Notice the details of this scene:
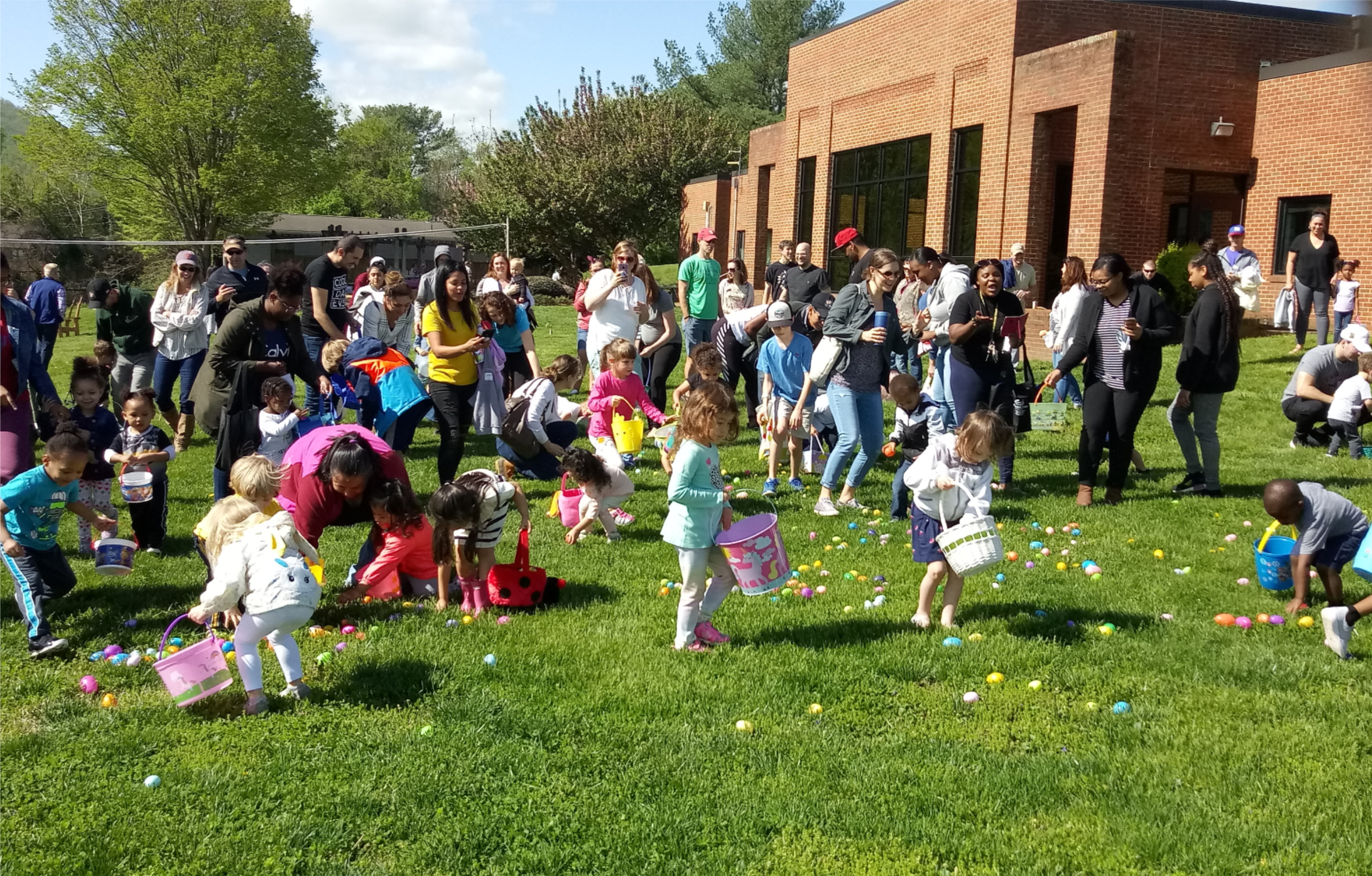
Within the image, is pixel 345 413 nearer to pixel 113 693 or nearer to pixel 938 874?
pixel 113 693

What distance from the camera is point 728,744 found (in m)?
4.54

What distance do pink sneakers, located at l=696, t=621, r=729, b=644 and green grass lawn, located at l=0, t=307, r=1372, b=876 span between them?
0.11 meters

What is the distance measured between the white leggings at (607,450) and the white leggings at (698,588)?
8.54ft

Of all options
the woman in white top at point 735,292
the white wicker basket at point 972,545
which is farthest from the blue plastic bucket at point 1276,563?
the woman in white top at point 735,292

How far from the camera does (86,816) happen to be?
3.96 metres

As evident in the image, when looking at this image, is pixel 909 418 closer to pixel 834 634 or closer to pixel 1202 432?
pixel 834 634

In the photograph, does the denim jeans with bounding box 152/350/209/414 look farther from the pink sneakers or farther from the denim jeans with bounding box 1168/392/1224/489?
the denim jeans with bounding box 1168/392/1224/489

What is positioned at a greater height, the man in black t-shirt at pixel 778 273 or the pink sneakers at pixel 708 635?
the man in black t-shirt at pixel 778 273

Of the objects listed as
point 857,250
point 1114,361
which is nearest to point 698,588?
point 1114,361

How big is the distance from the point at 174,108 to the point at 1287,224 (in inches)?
1545

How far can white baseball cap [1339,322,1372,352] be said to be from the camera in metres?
10.1

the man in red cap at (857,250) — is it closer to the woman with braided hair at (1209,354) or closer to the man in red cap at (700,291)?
the man in red cap at (700,291)

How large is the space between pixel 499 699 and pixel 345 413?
8.30m

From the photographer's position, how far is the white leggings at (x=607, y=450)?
8.24 m
